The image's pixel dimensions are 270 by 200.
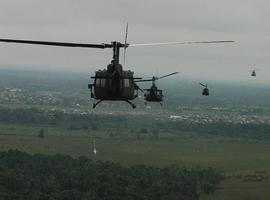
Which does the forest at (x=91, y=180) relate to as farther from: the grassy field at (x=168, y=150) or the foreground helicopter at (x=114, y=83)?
the foreground helicopter at (x=114, y=83)

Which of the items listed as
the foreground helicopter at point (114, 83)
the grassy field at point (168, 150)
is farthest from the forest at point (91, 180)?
the foreground helicopter at point (114, 83)

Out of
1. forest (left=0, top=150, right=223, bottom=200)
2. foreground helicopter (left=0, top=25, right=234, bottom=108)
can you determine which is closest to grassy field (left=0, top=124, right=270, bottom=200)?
forest (left=0, top=150, right=223, bottom=200)

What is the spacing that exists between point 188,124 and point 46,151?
79.1 m

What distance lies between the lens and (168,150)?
417 ft

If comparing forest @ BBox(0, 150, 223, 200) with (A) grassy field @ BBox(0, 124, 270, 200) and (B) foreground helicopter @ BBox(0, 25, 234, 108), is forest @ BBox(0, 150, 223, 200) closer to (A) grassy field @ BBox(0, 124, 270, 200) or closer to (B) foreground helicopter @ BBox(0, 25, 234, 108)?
(A) grassy field @ BBox(0, 124, 270, 200)

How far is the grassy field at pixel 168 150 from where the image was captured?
9319 centimetres

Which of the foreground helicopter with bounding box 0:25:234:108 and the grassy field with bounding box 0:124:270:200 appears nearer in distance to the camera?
the foreground helicopter with bounding box 0:25:234:108

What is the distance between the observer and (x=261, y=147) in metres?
141

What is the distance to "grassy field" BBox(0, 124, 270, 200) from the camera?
3669 inches

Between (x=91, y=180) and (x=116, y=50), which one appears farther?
(x=91, y=180)

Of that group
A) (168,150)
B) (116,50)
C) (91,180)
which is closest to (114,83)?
(116,50)

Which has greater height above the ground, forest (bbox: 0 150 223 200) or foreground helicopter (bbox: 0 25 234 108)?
foreground helicopter (bbox: 0 25 234 108)

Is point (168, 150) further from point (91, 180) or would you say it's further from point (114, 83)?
point (114, 83)

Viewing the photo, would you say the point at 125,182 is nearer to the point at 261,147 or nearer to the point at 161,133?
the point at 261,147
